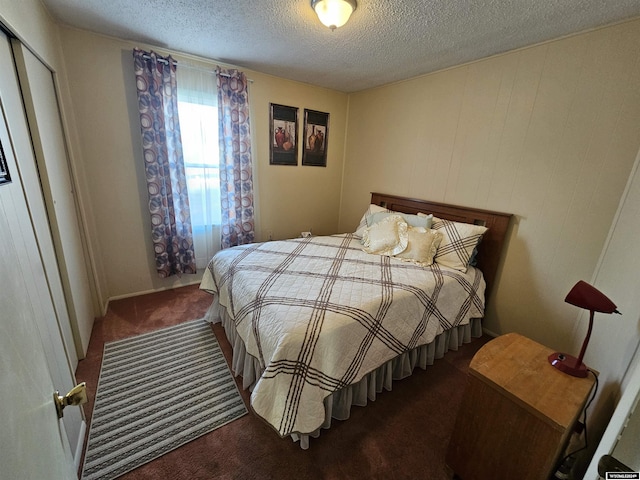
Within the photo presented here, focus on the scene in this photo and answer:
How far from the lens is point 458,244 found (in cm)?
223

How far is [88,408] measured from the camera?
1.50 meters

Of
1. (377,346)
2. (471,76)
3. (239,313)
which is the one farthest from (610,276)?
(239,313)

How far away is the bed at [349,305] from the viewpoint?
1.29 meters

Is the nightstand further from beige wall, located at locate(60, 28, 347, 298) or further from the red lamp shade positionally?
beige wall, located at locate(60, 28, 347, 298)

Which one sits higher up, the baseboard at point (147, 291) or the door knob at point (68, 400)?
the door knob at point (68, 400)

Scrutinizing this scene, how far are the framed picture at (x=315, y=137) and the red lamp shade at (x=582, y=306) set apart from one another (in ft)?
9.74

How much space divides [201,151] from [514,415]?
307 centimetres

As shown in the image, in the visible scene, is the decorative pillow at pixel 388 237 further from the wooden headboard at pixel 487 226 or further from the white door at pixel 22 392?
the white door at pixel 22 392

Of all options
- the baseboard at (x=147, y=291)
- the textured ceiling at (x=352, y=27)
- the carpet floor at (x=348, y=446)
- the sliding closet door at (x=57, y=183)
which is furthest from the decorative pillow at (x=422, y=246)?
the sliding closet door at (x=57, y=183)

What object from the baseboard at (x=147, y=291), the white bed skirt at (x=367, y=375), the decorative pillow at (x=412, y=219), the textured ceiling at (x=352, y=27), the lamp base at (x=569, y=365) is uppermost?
the textured ceiling at (x=352, y=27)

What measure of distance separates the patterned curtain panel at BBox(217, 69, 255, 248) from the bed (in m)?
0.82

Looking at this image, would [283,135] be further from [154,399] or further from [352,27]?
[154,399]

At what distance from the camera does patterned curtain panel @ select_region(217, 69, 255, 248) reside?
8.84 ft

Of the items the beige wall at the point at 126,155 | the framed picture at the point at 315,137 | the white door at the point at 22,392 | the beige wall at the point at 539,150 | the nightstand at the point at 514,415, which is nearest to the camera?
the white door at the point at 22,392
